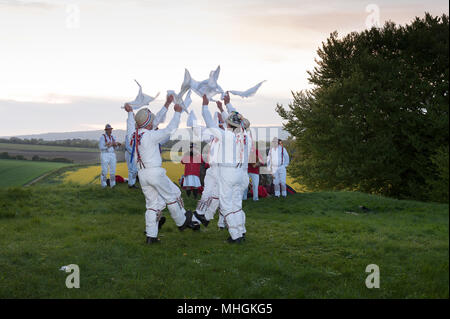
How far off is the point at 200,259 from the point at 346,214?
28.0ft

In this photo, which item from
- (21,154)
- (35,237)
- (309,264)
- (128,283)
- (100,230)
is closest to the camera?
(128,283)

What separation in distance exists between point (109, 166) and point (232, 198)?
401 inches

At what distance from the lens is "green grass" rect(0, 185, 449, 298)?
5.78 m

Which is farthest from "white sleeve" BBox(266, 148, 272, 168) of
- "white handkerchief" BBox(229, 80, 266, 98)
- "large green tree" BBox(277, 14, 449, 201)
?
"white handkerchief" BBox(229, 80, 266, 98)

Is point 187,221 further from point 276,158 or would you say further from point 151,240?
point 276,158

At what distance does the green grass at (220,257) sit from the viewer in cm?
578

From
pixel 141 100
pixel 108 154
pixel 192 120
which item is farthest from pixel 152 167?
pixel 108 154

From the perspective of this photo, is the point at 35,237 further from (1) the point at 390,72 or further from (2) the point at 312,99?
(2) the point at 312,99

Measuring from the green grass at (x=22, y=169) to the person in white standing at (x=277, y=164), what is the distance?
35.9 ft

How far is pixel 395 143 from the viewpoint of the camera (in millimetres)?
9883

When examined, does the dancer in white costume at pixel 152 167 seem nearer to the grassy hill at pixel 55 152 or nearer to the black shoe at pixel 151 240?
the black shoe at pixel 151 240

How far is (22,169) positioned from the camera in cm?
2116

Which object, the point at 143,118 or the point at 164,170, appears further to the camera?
the point at 164,170

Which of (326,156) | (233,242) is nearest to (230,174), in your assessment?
(233,242)
